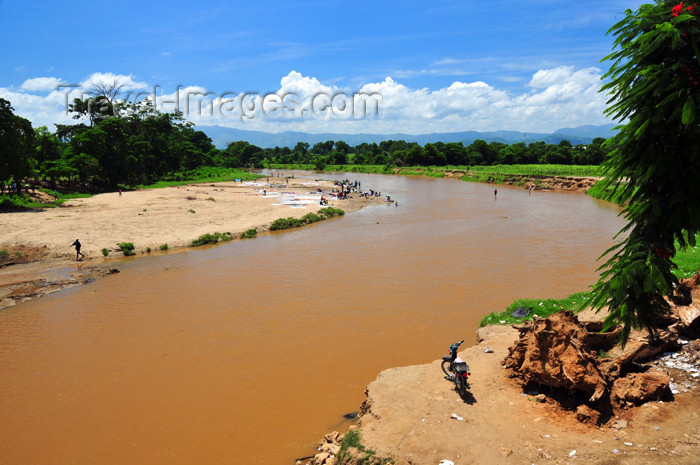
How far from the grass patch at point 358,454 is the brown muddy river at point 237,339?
1.71m

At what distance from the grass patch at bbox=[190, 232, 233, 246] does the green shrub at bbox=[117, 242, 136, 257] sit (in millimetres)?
3956

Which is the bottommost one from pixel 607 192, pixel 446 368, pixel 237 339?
pixel 237 339

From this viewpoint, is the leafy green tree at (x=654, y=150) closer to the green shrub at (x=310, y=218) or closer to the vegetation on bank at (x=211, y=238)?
the vegetation on bank at (x=211, y=238)

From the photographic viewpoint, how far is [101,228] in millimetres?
30531

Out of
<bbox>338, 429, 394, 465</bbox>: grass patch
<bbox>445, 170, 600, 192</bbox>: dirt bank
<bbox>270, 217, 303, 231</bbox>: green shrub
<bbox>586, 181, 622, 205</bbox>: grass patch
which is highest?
<bbox>445, 170, 600, 192</bbox>: dirt bank

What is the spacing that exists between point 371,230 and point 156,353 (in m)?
24.1

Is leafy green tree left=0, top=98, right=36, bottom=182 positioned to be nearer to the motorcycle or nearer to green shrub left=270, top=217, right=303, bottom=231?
green shrub left=270, top=217, right=303, bottom=231

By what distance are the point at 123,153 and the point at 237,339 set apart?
53.3 metres

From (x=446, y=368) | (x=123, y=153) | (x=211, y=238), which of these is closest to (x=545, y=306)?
(x=446, y=368)

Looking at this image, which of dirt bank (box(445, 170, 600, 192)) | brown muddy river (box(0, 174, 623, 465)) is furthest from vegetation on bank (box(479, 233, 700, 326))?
dirt bank (box(445, 170, 600, 192))

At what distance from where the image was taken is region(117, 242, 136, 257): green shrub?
85.9 feet

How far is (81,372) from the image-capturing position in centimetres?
1258

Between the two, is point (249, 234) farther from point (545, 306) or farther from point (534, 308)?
point (545, 306)

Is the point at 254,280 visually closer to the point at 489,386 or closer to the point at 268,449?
the point at 268,449
